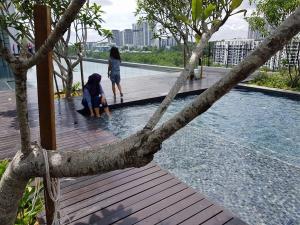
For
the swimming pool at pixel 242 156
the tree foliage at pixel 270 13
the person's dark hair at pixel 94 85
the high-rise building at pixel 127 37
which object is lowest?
the swimming pool at pixel 242 156

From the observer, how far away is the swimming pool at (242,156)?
424cm

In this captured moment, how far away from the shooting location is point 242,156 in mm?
5945

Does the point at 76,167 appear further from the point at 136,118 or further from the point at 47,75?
the point at 136,118

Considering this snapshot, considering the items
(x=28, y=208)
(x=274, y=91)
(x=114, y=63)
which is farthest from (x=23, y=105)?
(x=274, y=91)

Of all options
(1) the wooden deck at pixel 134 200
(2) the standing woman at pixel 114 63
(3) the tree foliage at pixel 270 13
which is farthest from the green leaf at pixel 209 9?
(3) the tree foliage at pixel 270 13

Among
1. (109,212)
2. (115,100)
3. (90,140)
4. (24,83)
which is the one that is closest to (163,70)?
(115,100)

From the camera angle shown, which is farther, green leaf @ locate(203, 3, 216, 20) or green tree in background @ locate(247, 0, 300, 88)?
green tree in background @ locate(247, 0, 300, 88)

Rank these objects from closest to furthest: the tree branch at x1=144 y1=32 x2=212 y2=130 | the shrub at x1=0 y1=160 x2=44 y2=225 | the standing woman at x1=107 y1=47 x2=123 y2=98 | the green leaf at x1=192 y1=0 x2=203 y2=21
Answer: the green leaf at x1=192 y1=0 x2=203 y2=21 < the tree branch at x1=144 y1=32 x2=212 y2=130 < the shrub at x1=0 y1=160 x2=44 y2=225 < the standing woman at x1=107 y1=47 x2=123 y2=98

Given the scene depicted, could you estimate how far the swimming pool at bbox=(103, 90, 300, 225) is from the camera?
13.9ft

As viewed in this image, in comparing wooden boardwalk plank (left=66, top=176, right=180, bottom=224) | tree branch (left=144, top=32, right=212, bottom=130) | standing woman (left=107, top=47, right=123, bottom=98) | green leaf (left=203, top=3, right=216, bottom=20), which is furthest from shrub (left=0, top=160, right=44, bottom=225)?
standing woman (left=107, top=47, right=123, bottom=98)

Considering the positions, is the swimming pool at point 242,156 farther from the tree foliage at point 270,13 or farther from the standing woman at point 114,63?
the tree foliage at point 270,13

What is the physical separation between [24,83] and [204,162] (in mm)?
4674

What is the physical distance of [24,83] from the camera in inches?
58.1

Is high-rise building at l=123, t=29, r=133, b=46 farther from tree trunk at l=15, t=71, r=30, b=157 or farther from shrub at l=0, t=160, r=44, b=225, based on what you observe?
tree trunk at l=15, t=71, r=30, b=157
